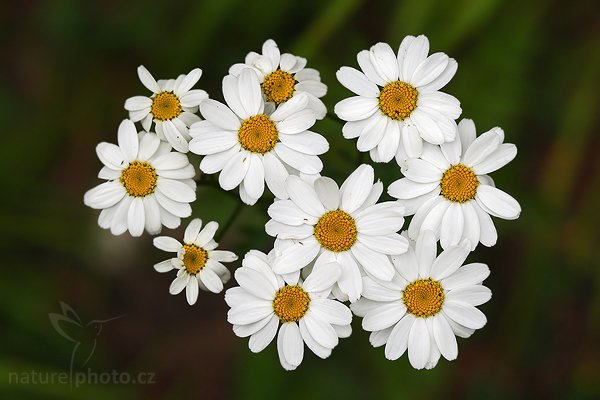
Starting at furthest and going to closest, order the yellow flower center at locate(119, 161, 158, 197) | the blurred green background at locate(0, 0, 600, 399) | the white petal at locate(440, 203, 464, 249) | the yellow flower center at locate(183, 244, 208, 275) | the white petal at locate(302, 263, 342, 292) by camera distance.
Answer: the blurred green background at locate(0, 0, 600, 399), the yellow flower center at locate(119, 161, 158, 197), the yellow flower center at locate(183, 244, 208, 275), the white petal at locate(440, 203, 464, 249), the white petal at locate(302, 263, 342, 292)

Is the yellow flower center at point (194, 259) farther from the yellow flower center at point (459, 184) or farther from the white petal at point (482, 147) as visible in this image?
the white petal at point (482, 147)

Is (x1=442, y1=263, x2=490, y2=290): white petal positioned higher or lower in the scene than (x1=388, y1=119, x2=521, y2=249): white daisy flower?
lower

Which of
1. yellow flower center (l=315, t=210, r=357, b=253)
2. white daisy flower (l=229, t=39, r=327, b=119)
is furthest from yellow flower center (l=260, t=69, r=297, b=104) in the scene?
yellow flower center (l=315, t=210, r=357, b=253)

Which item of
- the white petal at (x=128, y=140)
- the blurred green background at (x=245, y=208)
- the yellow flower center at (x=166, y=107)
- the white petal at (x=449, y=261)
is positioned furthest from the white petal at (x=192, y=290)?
the blurred green background at (x=245, y=208)

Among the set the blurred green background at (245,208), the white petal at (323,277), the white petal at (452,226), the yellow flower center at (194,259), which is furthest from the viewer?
the blurred green background at (245,208)

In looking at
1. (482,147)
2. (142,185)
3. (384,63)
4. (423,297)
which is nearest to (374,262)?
(423,297)

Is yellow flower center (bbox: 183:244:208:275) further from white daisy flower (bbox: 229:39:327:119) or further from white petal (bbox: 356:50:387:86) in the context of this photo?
white petal (bbox: 356:50:387:86)
